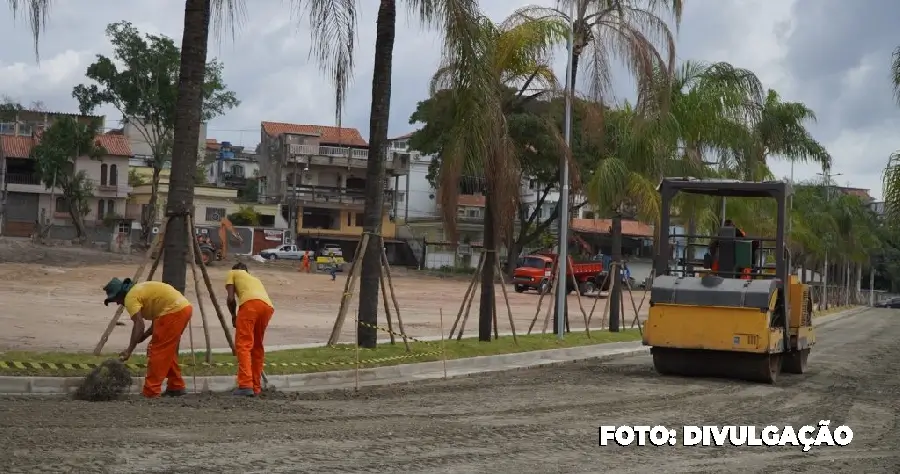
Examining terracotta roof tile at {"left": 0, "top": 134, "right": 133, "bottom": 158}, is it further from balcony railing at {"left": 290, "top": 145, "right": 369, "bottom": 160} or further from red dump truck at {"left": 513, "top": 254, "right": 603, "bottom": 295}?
red dump truck at {"left": 513, "top": 254, "right": 603, "bottom": 295}

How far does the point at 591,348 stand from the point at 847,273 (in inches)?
2839

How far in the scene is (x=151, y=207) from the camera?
203 feet

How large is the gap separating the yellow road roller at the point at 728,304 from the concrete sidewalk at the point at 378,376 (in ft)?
9.63

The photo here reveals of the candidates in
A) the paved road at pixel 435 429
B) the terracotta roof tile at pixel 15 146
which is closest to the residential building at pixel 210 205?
the terracotta roof tile at pixel 15 146

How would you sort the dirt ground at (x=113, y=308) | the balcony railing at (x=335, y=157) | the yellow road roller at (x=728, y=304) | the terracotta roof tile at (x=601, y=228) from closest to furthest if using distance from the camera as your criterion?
1. the yellow road roller at (x=728, y=304)
2. the dirt ground at (x=113, y=308)
3. the balcony railing at (x=335, y=157)
4. the terracotta roof tile at (x=601, y=228)

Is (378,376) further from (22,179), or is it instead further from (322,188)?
(22,179)

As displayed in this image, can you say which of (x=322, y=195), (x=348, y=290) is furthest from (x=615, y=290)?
(x=322, y=195)

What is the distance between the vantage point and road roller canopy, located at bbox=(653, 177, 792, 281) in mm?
18203

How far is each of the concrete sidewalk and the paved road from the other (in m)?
0.70

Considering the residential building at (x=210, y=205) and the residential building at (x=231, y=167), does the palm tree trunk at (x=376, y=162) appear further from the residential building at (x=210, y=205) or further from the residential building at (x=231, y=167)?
the residential building at (x=231, y=167)

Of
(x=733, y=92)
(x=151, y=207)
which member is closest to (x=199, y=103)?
(x=733, y=92)

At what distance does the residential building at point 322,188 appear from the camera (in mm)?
83000

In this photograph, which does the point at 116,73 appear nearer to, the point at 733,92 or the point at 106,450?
the point at 733,92

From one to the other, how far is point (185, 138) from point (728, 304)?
8.30 metres
